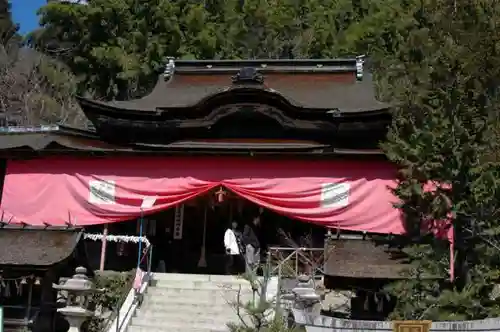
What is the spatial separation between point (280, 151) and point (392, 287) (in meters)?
5.09

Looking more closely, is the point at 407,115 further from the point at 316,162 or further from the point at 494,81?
the point at 316,162

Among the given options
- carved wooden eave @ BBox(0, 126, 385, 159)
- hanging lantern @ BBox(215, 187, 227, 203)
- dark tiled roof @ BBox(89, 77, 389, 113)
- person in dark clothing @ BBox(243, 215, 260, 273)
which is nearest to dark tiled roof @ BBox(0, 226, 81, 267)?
carved wooden eave @ BBox(0, 126, 385, 159)

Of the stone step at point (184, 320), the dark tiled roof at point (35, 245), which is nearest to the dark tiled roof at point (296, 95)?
the dark tiled roof at point (35, 245)

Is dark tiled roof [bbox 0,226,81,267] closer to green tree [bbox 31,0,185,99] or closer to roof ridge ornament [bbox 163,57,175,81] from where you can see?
roof ridge ornament [bbox 163,57,175,81]

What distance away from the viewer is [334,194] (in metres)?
15.2

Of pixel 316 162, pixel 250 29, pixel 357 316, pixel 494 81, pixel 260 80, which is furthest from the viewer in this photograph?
pixel 250 29

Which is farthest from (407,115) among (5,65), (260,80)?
(5,65)

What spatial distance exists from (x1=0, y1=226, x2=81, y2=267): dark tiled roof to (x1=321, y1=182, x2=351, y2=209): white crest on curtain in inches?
224

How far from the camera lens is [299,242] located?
54.7 feet

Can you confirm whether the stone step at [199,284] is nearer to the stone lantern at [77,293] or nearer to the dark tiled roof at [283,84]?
the stone lantern at [77,293]

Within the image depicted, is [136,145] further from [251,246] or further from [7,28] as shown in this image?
[7,28]

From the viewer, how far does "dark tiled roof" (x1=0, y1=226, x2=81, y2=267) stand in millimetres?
12281

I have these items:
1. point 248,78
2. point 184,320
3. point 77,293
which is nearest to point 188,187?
point 248,78

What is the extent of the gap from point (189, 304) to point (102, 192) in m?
4.66
